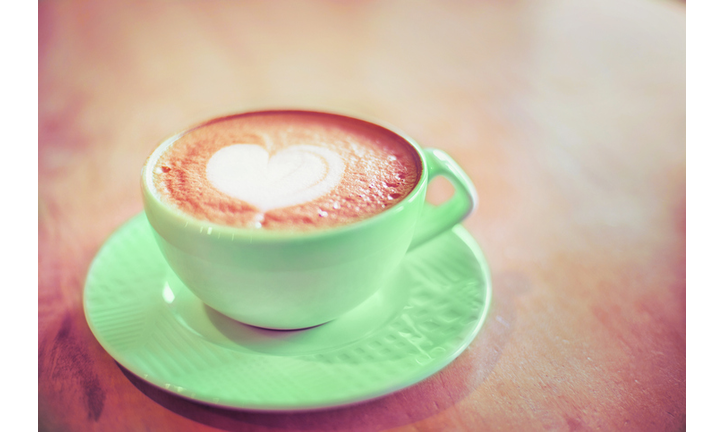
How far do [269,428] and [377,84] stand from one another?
106cm

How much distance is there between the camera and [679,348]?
0.62 m

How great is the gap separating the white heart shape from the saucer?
157 millimetres

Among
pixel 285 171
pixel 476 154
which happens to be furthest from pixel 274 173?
pixel 476 154

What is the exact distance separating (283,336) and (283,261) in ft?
0.45

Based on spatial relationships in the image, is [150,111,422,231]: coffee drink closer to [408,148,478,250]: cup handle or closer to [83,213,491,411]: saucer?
[408,148,478,250]: cup handle

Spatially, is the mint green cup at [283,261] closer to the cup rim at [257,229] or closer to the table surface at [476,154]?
the cup rim at [257,229]

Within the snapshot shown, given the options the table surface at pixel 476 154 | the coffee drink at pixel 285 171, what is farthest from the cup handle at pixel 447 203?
the table surface at pixel 476 154

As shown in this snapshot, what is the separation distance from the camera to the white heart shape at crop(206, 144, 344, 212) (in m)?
0.57

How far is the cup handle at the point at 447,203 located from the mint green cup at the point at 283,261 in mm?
45

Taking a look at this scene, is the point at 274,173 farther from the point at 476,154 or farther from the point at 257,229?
the point at 476,154

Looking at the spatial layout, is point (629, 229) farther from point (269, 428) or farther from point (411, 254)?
point (269, 428)

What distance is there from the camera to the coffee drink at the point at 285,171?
0.54 meters

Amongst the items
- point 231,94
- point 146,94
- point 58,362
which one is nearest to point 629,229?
point 58,362

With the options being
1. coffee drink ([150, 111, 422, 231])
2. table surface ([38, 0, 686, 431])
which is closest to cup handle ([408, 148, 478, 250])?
coffee drink ([150, 111, 422, 231])
